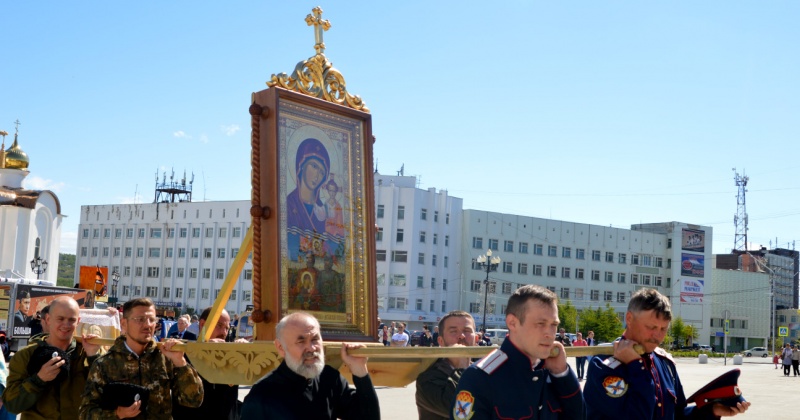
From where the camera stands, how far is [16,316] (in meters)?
28.4

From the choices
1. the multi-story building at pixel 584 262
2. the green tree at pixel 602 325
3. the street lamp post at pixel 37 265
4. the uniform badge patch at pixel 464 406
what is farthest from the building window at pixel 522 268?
the uniform badge patch at pixel 464 406

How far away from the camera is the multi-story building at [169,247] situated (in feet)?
256

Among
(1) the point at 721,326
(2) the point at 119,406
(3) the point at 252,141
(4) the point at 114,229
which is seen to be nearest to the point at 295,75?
(3) the point at 252,141

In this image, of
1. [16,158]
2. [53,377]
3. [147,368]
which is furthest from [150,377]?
[16,158]

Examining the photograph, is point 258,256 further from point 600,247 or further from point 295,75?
point 600,247

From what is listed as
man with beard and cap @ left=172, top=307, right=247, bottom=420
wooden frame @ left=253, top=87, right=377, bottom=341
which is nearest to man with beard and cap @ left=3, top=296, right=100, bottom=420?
man with beard and cap @ left=172, top=307, right=247, bottom=420

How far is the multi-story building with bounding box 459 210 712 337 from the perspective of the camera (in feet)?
259

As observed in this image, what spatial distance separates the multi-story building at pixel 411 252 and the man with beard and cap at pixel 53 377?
6635 cm

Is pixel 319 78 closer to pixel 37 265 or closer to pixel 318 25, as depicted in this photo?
pixel 318 25

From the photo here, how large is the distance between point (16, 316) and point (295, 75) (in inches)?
986

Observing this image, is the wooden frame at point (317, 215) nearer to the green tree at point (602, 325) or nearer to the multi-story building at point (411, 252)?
the multi-story building at point (411, 252)

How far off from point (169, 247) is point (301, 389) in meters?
81.3

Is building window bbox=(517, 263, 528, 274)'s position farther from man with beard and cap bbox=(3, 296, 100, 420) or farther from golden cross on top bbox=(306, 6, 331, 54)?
man with beard and cap bbox=(3, 296, 100, 420)

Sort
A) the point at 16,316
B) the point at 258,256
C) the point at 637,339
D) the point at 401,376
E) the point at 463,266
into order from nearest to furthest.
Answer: the point at 637,339, the point at 401,376, the point at 258,256, the point at 16,316, the point at 463,266
